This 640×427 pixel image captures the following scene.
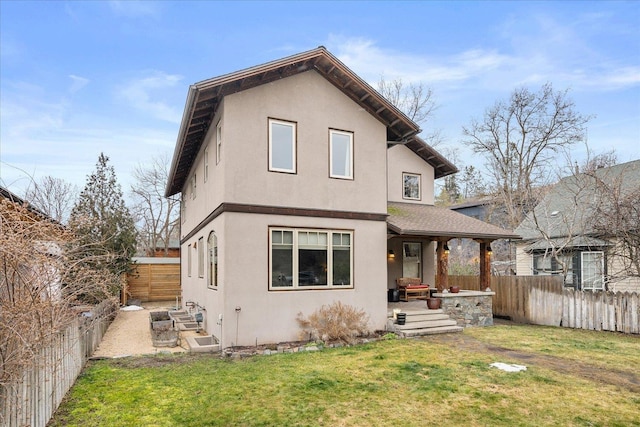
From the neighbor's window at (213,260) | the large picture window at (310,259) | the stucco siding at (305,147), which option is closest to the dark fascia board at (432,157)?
the stucco siding at (305,147)

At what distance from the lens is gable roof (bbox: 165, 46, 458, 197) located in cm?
985

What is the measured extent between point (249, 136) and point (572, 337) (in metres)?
10.6

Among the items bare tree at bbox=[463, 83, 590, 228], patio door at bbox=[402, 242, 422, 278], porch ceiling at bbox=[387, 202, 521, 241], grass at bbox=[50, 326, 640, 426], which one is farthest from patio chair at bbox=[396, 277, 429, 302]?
bare tree at bbox=[463, 83, 590, 228]

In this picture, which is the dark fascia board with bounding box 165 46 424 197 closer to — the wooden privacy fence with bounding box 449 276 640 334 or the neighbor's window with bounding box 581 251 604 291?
the wooden privacy fence with bounding box 449 276 640 334

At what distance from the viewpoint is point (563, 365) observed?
8516 millimetres

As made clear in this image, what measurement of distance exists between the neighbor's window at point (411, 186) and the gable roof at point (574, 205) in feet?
17.7

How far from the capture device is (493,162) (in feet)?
98.3

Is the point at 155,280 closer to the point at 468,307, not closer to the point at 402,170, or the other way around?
the point at 402,170

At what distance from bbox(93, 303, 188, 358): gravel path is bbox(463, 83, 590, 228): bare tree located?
2365 cm

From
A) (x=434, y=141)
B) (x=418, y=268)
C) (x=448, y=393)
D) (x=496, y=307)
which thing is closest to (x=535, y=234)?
(x=496, y=307)

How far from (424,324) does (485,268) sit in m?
4.49

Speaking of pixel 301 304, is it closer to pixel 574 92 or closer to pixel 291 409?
pixel 291 409

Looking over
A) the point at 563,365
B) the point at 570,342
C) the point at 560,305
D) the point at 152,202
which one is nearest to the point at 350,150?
the point at 563,365

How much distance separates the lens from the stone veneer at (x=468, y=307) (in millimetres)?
13227
